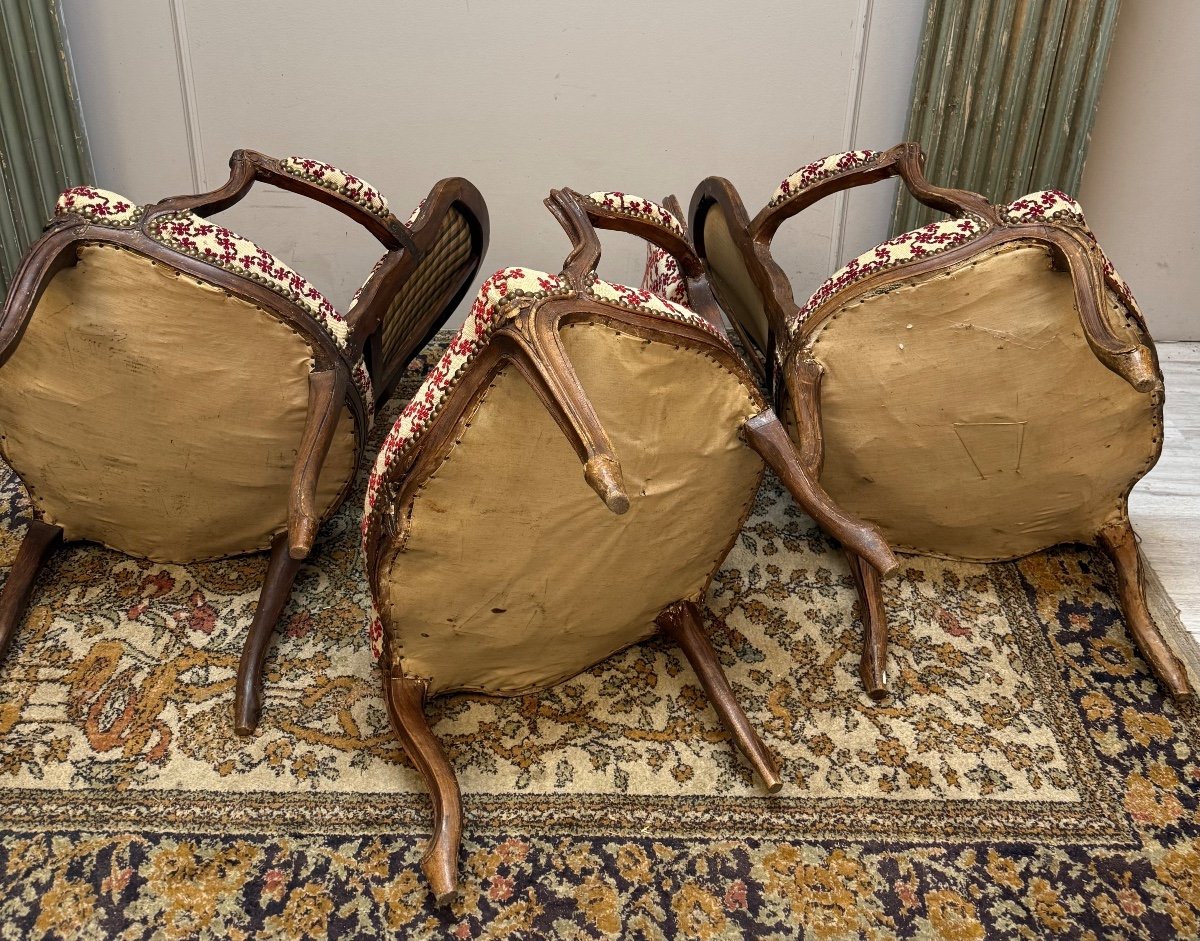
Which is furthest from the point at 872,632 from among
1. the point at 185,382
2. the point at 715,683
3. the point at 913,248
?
the point at 185,382

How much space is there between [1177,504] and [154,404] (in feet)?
7.03

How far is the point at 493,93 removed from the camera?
2652 mm

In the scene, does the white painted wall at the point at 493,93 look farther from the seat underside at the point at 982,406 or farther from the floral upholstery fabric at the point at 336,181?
the seat underside at the point at 982,406

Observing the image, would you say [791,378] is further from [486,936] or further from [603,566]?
[486,936]

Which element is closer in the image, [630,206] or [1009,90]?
[630,206]

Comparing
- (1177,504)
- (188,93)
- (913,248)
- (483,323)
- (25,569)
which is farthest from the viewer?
(188,93)

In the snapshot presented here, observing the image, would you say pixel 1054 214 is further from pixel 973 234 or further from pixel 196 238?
pixel 196 238

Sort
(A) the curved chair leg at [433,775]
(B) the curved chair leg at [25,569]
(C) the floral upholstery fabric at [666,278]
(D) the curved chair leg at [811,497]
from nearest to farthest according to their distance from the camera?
(D) the curved chair leg at [811,497], (A) the curved chair leg at [433,775], (B) the curved chair leg at [25,569], (C) the floral upholstery fabric at [666,278]

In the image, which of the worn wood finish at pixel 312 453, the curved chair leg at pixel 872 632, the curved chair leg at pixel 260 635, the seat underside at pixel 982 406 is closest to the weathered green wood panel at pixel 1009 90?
the seat underside at pixel 982 406

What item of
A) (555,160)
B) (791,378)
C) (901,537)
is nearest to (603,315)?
(791,378)

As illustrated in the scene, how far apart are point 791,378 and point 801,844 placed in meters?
0.81

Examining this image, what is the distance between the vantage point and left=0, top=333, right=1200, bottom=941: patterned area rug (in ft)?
4.80

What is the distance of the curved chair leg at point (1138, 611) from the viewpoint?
1819mm

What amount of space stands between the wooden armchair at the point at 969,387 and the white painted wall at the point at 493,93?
0.70 meters
